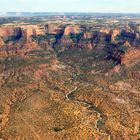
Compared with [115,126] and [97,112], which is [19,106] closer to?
[97,112]

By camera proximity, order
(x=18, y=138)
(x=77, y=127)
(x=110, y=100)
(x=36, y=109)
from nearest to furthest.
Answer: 1. (x=18, y=138)
2. (x=77, y=127)
3. (x=36, y=109)
4. (x=110, y=100)

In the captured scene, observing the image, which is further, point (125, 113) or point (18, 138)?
point (125, 113)

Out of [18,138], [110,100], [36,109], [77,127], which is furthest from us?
[110,100]

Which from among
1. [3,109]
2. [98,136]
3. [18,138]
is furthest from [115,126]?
[3,109]

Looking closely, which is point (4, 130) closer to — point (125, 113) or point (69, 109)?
point (69, 109)

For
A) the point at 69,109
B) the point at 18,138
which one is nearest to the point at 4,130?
the point at 18,138

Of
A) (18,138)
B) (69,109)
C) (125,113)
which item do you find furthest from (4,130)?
(125,113)

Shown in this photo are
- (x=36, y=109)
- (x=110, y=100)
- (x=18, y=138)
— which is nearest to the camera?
(x=18, y=138)

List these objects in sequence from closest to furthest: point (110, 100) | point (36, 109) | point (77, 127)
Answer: point (77, 127)
point (36, 109)
point (110, 100)

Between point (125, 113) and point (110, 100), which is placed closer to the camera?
point (125, 113)
